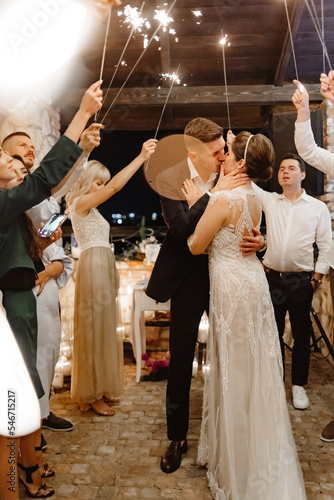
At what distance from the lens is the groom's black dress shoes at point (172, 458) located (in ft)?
6.78

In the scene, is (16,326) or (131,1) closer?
(16,326)

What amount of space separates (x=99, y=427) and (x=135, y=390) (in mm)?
676

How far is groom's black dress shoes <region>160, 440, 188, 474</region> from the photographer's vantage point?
207 cm

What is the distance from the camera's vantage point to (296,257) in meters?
2.95

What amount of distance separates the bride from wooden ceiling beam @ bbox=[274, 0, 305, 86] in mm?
2163

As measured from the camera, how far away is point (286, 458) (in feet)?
5.69

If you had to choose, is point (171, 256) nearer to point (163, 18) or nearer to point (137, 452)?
point (137, 452)

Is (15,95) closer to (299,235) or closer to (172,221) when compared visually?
(172,221)

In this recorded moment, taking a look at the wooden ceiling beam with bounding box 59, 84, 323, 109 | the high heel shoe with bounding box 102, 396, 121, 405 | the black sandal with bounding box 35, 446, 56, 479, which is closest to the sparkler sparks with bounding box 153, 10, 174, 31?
the wooden ceiling beam with bounding box 59, 84, 323, 109

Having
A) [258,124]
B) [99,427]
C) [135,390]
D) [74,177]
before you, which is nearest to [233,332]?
[74,177]

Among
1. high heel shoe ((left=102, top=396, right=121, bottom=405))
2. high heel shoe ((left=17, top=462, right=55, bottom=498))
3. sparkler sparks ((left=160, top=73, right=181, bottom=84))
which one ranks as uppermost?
sparkler sparks ((left=160, top=73, right=181, bottom=84))

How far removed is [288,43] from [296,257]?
199cm

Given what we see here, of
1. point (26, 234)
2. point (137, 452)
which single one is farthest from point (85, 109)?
point (137, 452)

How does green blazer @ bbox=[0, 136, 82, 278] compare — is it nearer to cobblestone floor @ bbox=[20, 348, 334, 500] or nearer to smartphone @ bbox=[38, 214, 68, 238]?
smartphone @ bbox=[38, 214, 68, 238]
